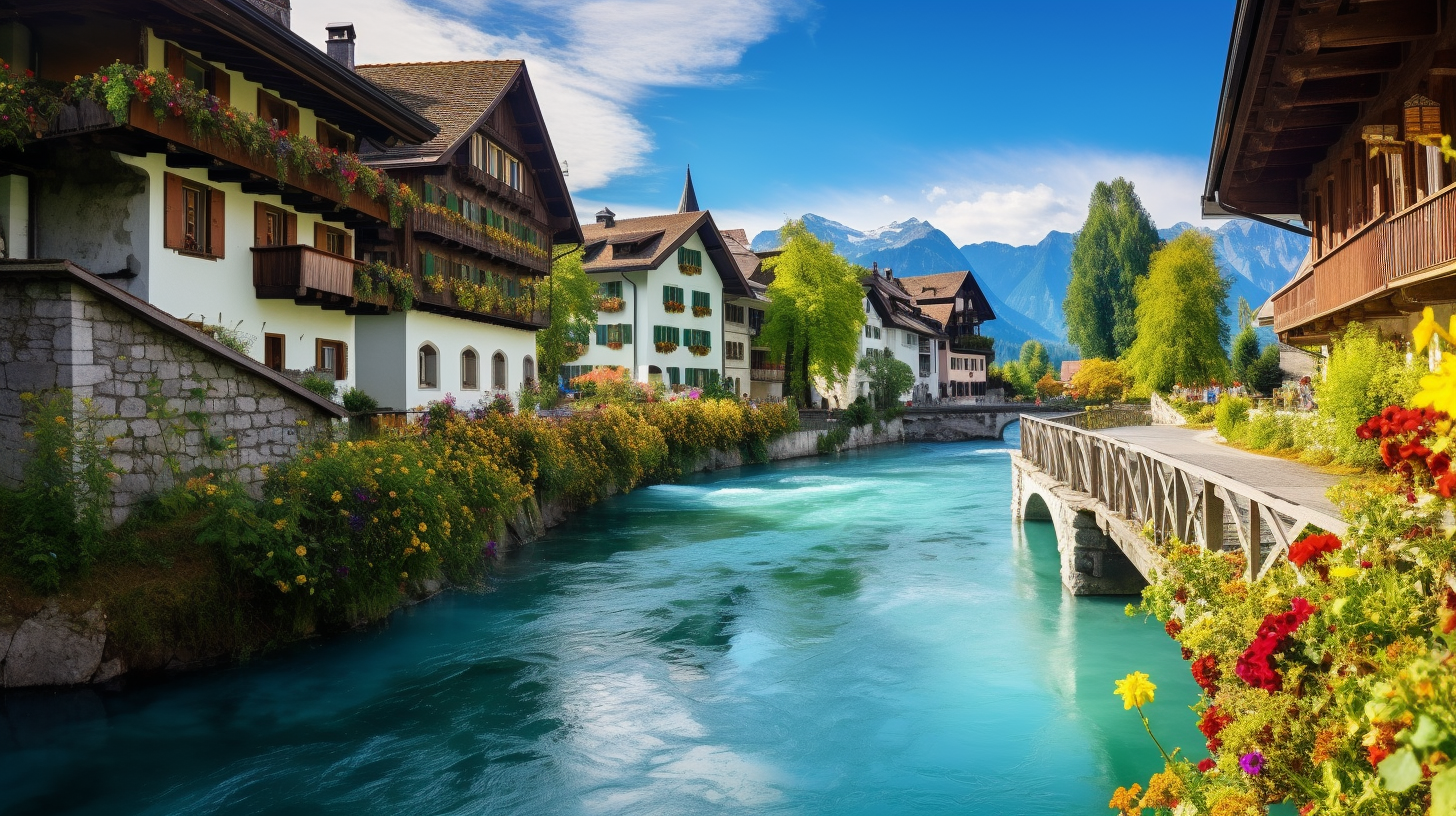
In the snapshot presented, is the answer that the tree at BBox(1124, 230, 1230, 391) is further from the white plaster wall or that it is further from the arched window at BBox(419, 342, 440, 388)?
the arched window at BBox(419, 342, 440, 388)

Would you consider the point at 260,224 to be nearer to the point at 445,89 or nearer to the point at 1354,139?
the point at 445,89

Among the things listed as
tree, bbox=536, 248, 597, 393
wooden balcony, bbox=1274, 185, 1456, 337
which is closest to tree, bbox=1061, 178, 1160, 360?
tree, bbox=536, 248, 597, 393

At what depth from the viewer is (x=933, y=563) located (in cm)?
1733

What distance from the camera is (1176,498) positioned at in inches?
348

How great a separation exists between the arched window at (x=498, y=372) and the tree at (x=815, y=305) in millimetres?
23800

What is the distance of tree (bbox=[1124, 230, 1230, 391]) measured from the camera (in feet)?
149

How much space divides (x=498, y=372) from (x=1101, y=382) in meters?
45.6

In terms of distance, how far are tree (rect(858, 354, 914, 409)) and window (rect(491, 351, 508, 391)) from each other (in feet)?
102

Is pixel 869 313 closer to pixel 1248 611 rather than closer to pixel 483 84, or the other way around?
pixel 483 84

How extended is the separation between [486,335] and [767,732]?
20213mm

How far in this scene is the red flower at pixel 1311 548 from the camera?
3771 millimetres

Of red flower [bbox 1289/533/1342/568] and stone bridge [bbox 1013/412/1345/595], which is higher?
red flower [bbox 1289/533/1342/568]

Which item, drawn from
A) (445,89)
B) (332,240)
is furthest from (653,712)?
(445,89)

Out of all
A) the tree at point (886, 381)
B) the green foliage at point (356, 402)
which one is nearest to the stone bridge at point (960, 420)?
the tree at point (886, 381)
